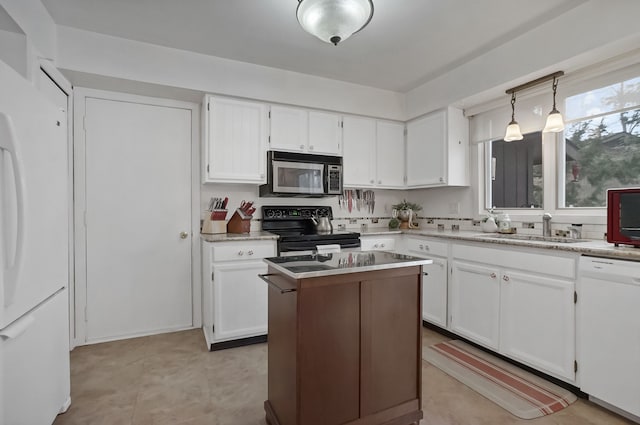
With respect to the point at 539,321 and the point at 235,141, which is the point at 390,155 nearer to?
the point at 235,141

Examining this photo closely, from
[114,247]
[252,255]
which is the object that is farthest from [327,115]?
[114,247]

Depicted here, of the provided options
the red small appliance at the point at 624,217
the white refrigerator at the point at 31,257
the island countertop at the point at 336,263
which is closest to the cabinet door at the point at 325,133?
the island countertop at the point at 336,263

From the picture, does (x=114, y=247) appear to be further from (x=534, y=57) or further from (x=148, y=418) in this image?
(x=534, y=57)

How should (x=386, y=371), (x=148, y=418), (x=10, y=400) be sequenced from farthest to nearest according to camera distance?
(x=148, y=418), (x=386, y=371), (x=10, y=400)

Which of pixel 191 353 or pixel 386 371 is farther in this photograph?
pixel 191 353

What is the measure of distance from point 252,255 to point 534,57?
2694mm

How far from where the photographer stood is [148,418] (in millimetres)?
1863

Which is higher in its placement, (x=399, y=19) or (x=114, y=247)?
(x=399, y=19)

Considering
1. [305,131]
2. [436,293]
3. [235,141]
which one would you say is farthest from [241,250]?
[436,293]

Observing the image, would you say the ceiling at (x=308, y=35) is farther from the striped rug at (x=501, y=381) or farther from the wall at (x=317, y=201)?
the striped rug at (x=501, y=381)

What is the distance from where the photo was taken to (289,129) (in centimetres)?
331

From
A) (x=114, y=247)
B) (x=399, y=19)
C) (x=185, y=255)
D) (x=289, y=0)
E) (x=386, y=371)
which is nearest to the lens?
(x=386, y=371)

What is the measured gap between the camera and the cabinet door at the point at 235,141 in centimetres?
299

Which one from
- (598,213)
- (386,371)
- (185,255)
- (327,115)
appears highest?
(327,115)
